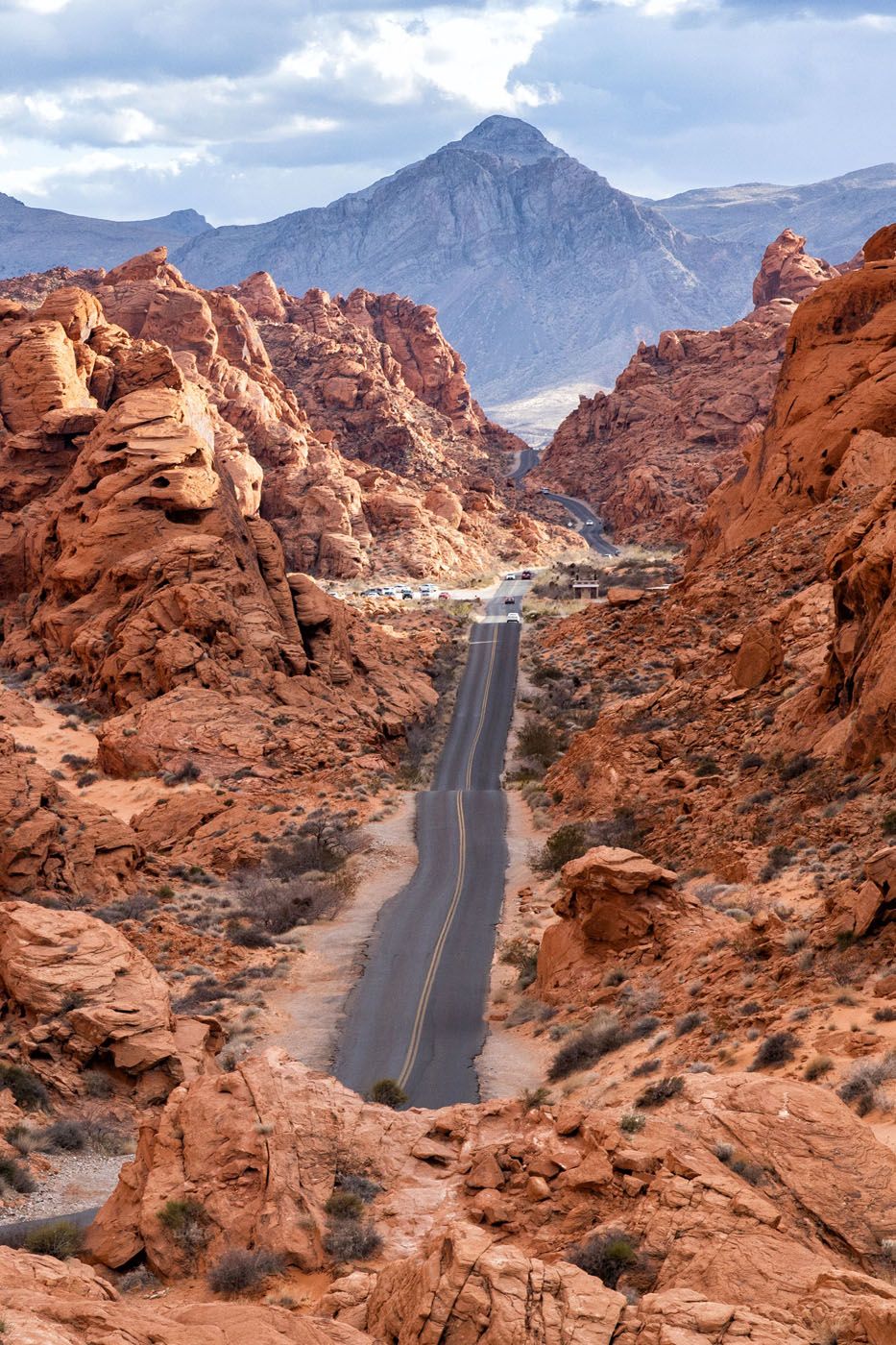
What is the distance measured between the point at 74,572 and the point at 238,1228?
38.7 meters

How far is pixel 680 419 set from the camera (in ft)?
434

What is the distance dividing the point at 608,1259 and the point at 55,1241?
660 cm

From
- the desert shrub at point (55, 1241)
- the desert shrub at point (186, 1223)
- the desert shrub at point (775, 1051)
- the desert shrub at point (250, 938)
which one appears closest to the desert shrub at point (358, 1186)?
the desert shrub at point (186, 1223)

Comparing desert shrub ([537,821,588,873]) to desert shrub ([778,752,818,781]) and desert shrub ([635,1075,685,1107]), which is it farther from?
desert shrub ([635,1075,685,1107])

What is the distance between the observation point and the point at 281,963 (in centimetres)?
3009

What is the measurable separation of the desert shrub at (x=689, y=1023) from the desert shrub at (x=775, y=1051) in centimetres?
297

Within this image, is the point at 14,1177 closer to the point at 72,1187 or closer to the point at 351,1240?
the point at 72,1187

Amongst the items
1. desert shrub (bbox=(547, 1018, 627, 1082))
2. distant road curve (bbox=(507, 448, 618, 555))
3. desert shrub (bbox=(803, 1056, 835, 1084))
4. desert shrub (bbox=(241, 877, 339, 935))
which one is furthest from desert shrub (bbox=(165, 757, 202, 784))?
distant road curve (bbox=(507, 448, 618, 555))

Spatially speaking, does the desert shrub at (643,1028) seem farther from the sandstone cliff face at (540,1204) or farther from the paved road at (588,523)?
the paved road at (588,523)

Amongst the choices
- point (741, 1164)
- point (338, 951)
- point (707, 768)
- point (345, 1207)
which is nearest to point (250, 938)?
point (338, 951)

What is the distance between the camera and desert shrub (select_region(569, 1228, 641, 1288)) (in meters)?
11.4

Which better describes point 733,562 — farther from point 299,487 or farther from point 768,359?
point 768,359

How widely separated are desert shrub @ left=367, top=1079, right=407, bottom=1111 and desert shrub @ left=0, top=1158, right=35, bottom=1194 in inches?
226

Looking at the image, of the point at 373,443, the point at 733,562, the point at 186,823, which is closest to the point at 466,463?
the point at 373,443
